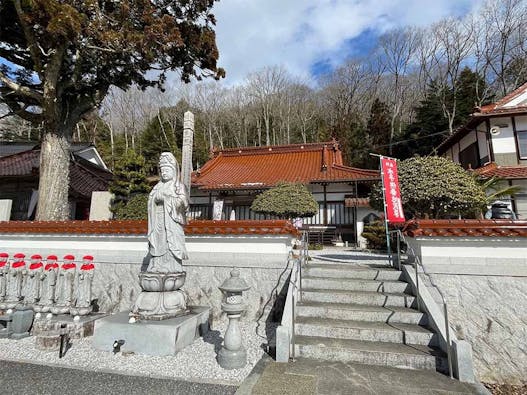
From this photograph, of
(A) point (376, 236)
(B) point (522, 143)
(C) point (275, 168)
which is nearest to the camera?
(A) point (376, 236)

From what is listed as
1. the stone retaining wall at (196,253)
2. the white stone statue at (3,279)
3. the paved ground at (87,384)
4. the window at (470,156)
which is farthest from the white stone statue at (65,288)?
the window at (470,156)

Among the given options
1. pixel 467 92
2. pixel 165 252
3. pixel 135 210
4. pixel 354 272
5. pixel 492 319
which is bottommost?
pixel 492 319

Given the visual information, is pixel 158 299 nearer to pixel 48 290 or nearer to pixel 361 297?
pixel 48 290

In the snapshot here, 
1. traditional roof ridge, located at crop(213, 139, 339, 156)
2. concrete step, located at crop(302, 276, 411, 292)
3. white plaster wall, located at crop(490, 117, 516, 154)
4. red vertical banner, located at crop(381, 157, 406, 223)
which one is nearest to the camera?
concrete step, located at crop(302, 276, 411, 292)

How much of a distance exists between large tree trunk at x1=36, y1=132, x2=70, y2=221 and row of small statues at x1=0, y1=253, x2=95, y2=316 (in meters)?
3.04

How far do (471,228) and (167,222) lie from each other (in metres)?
5.04

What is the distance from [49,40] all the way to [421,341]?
10839mm

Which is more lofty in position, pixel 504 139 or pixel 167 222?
pixel 504 139

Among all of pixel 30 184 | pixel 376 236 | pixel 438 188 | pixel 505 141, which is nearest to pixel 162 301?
pixel 438 188

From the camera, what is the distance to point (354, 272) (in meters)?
5.35

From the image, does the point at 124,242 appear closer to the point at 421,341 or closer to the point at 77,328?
the point at 77,328

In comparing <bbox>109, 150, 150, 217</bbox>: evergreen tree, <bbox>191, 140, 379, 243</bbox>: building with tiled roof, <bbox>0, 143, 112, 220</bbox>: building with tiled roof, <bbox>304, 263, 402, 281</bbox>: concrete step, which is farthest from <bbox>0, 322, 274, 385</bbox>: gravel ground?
<bbox>191, 140, 379, 243</bbox>: building with tiled roof

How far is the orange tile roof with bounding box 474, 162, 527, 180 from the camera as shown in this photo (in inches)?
508

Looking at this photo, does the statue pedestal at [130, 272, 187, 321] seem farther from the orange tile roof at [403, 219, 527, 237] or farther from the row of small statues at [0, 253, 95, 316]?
the orange tile roof at [403, 219, 527, 237]
